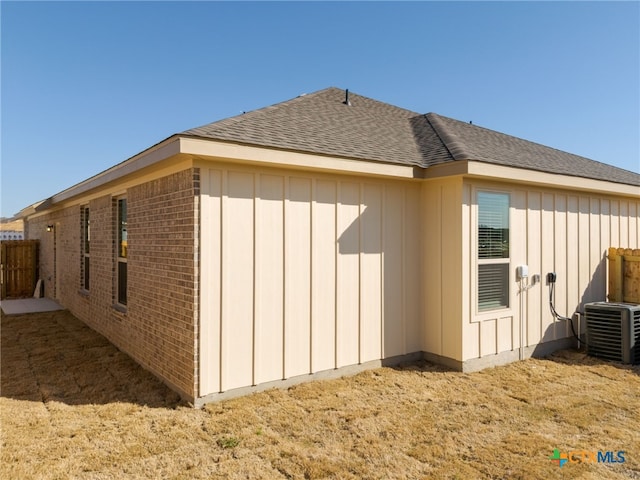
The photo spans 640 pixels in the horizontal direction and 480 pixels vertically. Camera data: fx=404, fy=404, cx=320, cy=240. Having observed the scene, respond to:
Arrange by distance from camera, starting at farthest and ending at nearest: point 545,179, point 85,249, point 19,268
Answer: point 19,268 → point 85,249 → point 545,179

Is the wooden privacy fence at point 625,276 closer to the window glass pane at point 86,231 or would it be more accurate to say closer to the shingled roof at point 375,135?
the shingled roof at point 375,135

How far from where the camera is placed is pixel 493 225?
19.9 ft

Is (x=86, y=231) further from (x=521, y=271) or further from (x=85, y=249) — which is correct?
(x=521, y=271)

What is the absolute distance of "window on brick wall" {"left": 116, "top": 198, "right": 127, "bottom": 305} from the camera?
7.04 m

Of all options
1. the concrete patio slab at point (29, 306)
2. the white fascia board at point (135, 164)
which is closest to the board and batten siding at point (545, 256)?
the white fascia board at point (135, 164)

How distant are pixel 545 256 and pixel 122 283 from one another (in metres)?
7.31

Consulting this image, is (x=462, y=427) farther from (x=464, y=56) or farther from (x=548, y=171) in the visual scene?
(x=464, y=56)

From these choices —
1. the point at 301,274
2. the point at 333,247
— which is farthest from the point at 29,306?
the point at 333,247

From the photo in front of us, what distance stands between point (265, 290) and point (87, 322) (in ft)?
20.4

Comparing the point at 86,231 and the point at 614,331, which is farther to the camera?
the point at 86,231

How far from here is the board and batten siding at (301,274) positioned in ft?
15.0

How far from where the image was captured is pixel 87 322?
898cm

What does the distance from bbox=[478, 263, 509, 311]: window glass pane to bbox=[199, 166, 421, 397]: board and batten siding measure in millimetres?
935

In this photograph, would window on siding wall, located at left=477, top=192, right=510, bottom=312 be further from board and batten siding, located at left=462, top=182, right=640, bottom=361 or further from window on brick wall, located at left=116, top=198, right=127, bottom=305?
window on brick wall, located at left=116, top=198, right=127, bottom=305
